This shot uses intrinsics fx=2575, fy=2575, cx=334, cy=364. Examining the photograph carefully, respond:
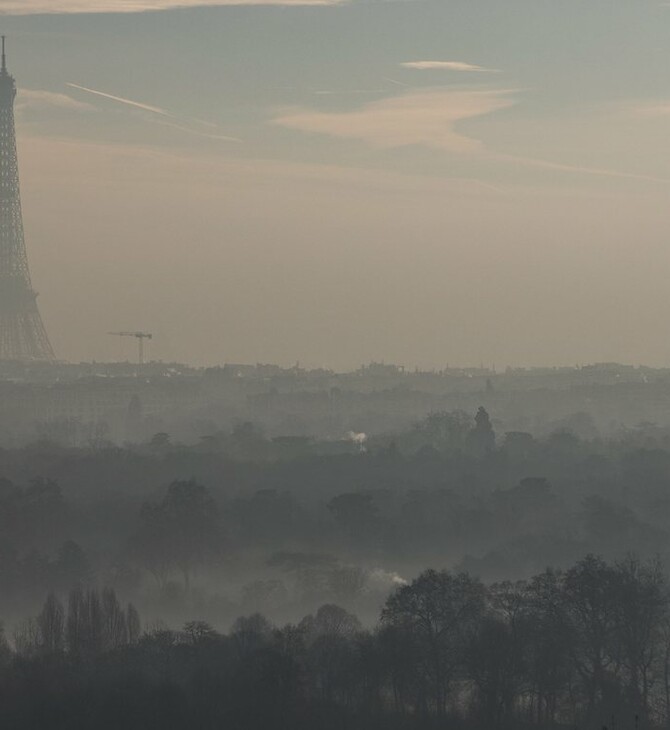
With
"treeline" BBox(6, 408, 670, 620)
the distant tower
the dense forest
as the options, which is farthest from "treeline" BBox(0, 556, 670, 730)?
the distant tower

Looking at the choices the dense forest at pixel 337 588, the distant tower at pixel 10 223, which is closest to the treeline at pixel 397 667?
the dense forest at pixel 337 588

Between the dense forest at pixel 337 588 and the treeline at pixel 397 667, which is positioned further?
the dense forest at pixel 337 588

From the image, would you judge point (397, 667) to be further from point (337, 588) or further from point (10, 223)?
point (10, 223)

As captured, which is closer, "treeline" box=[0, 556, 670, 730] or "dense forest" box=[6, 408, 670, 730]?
"treeline" box=[0, 556, 670, 730]

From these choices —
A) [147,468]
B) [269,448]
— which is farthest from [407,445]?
[147,468]

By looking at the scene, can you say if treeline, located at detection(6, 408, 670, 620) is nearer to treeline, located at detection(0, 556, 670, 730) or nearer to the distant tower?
treeline, located at detection(0, 556, 670, 730)

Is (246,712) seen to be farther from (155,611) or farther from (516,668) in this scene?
(155,611)

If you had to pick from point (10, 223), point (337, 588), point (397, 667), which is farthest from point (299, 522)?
point (10, 223)

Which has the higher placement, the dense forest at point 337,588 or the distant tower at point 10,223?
the distant tower at point 10,223

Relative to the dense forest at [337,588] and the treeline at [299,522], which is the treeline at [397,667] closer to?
the dense forest at [337,588]
